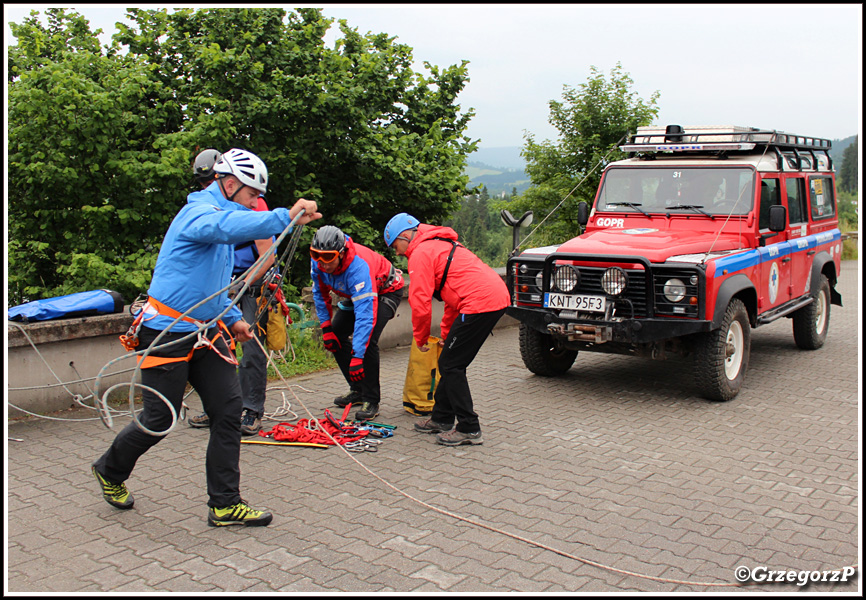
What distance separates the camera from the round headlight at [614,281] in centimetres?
681

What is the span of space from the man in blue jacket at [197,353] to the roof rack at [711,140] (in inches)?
221

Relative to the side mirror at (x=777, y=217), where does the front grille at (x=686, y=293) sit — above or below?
below

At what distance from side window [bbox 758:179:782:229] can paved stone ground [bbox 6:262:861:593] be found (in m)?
1.93

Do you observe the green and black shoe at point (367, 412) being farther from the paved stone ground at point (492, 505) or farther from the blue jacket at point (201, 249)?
the blue jacket at point (201, 249)

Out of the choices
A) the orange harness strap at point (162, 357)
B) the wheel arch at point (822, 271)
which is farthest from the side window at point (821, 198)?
the orange harness strap at point (162, 357)

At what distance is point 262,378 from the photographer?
6160 mm

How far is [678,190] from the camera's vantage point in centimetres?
812

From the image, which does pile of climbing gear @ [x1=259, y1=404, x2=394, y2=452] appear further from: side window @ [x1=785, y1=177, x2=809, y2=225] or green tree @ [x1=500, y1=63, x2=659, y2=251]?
green tree @ [x1=500, y1=63, x2=659, y2=251]

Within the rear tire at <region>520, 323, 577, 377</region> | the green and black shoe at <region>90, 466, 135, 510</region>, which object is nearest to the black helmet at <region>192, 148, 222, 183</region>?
the green and black shoe at <region>90, 466, 135, 510</region>

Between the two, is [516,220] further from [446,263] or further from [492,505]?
[492,505]

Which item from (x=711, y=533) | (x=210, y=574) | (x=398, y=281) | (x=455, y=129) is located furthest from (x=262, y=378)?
(x=455, y=129)

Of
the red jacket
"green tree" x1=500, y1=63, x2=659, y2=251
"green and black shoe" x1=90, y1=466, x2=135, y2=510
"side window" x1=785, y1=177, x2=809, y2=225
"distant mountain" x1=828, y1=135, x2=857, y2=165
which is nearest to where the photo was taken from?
"green and black shoe" x1=90, y1=466, x2=135, y2=510

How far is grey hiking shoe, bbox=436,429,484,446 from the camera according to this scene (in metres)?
5.82

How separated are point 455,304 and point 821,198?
639 centimetres
